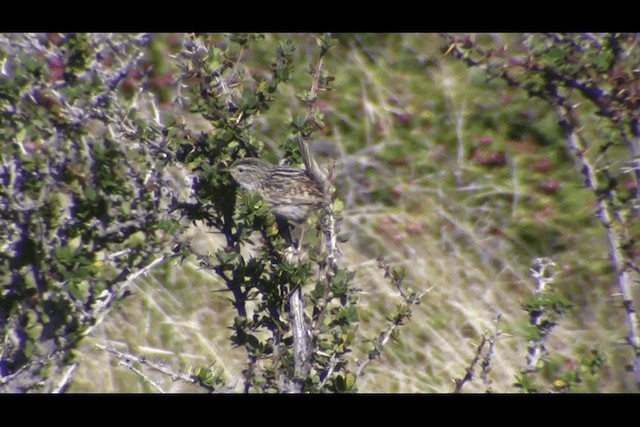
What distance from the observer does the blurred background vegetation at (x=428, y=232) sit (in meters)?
4.93

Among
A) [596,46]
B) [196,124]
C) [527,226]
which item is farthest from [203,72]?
[527,226]

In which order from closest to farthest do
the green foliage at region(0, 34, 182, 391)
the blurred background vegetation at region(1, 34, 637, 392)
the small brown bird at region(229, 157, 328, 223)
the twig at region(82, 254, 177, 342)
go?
the small brown bird at region(229, 157, 328, 223) → the twig at region(82, 254, 177, 342) → the green foliage at region(0, 34, 182, 391) → the blurred background vegetation at region(1, 34, 637, 392)

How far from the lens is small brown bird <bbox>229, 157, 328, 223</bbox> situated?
2.86 metres

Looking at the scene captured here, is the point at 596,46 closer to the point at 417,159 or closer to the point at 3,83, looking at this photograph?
the point at 3,83

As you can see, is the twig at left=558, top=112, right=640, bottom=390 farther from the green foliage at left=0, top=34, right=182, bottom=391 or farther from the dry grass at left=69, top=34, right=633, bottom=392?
the green foliage at left=0, top=34, right=182, bottom=391

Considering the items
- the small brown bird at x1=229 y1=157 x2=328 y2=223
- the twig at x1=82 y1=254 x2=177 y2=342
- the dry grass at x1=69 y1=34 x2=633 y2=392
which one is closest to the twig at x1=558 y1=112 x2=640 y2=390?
the dry grass at x1=69 y1=34 x2=633 y2=392

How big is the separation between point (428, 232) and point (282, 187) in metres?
3.51

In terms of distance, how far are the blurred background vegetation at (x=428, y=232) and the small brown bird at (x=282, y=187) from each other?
0.19 metres

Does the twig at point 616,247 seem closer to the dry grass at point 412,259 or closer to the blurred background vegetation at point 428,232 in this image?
the blurred background vegetation at point 428,232

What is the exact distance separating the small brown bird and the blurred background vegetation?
0.19 meters

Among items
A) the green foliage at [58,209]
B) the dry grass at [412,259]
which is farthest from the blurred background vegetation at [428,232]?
the green foliage at [58,209]

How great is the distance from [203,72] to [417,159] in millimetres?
4485

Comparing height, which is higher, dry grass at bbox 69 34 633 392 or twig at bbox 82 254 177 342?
dry grass at bbox 69 34 633 392

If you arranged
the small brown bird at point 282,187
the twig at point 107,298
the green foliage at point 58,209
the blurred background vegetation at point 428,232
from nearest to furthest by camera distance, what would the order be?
the small brown bird at point 282,187 < the twig at point 107,298 < the green foliage at point 58,209 < the blurred background vegetation at point 428,232
